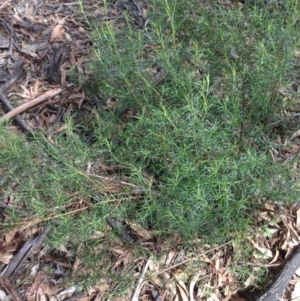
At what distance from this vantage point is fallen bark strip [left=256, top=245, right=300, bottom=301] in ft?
8.16

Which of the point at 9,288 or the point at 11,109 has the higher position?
the point at 11,109

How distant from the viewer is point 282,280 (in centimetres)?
253

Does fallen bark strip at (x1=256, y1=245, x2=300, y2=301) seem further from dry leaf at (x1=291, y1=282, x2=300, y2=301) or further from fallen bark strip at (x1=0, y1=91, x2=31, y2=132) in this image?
fallen bark strip at (x1=0, y1=91, x2=31, y2=132)

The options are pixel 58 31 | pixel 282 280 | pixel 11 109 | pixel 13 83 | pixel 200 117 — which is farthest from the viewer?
pixel 58 31

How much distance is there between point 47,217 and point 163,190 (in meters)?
0.61

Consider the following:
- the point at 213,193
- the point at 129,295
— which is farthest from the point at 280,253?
the point at 129,295

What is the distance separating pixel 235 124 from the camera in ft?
8.48

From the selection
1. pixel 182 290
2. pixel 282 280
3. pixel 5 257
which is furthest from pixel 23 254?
pixel 282 280

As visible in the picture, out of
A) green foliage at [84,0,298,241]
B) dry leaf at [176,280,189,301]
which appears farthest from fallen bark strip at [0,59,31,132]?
dry leaf at [176,280,189,301]

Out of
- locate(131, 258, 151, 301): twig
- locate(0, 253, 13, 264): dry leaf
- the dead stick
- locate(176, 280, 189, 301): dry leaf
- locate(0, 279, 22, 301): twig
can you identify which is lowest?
locate(176, 280, 189, 301): dry leaf

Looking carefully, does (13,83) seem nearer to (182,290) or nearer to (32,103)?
(32,103)

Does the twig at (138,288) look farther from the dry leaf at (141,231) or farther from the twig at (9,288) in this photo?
the twig at (9,288)

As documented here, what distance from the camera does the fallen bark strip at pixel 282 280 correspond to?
8.16 feet

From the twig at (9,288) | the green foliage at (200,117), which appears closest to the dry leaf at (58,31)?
the green foliage at (200,117)
